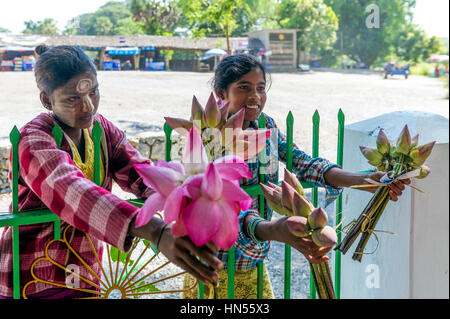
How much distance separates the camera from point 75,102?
3.89ft

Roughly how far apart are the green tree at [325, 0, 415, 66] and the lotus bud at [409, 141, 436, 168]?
32.9 metres

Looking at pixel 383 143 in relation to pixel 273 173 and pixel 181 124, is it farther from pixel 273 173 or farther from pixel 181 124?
pixel 181 124

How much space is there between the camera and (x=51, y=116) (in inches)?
47.2

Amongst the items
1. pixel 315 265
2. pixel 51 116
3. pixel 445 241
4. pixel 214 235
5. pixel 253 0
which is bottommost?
pixel 445 241

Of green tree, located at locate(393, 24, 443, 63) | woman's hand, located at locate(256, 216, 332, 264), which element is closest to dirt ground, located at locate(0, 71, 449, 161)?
woman's hand, located at locate(256, 216, 332, 264)

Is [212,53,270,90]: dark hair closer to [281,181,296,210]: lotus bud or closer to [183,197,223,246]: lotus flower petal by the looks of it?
[281,181,296,210]: lotus bud

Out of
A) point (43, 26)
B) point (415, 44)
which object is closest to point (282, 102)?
point (415, 44)

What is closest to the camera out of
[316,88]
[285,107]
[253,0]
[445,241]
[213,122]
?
[213,122]

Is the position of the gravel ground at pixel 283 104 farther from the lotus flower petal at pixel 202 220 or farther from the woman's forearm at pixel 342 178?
the lotus flower petal at pixel 202 220

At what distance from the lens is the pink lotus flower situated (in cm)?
59

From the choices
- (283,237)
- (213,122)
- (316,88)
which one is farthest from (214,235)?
(316,88)
